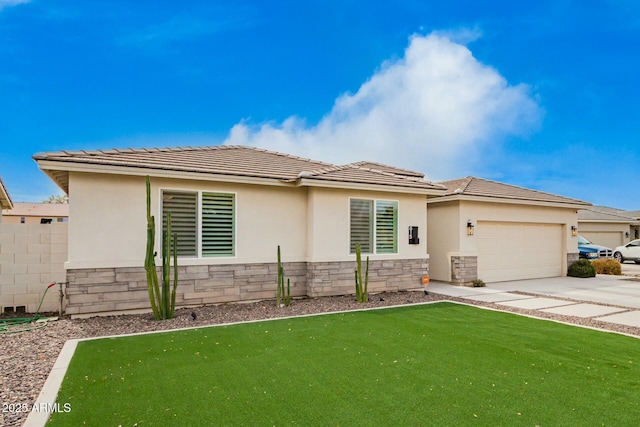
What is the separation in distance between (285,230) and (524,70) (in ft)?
40.9

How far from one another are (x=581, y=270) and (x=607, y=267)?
2815mm

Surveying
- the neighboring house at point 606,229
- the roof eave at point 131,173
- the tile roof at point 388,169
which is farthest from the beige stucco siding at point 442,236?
the neighboring house at point 606,229

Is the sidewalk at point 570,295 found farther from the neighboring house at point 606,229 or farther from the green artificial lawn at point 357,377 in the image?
the neighboring house at point 606,229

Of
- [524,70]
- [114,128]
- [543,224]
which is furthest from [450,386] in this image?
Answer: [114,128]

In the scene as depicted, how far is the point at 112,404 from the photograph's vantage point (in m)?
3.67

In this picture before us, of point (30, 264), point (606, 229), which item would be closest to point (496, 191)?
point (30, 264)

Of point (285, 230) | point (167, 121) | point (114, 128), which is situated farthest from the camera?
point (114, 128)

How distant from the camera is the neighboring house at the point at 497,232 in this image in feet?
41.9

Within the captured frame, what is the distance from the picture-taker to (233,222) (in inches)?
352

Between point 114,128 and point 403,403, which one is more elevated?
point 114,128

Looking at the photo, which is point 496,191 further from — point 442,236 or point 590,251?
point 590,251

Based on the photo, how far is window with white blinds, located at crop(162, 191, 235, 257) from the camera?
27.6 feet

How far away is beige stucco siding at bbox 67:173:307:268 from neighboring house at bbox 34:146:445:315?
21mm

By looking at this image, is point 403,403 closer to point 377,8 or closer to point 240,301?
point 240,301
